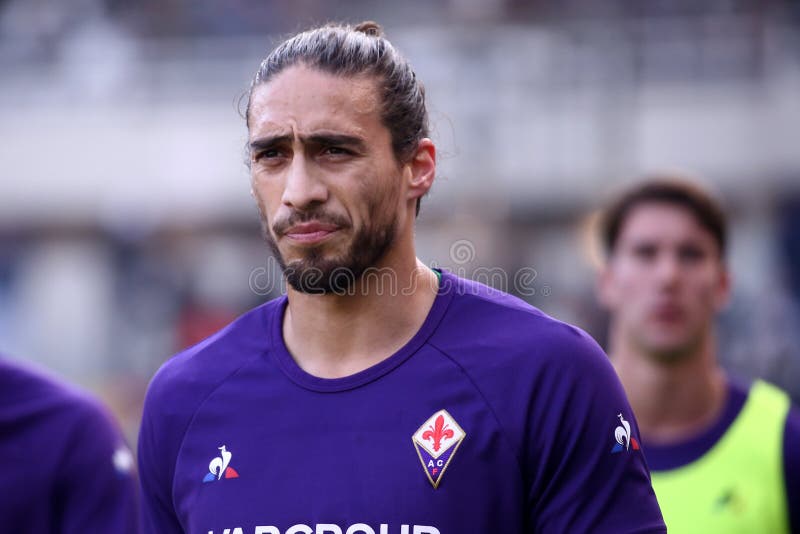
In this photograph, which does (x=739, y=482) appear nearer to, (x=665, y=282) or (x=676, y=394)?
(x=676, y=394)

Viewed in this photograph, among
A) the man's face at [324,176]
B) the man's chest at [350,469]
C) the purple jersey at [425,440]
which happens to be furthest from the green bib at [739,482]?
the man's face at [324,176]

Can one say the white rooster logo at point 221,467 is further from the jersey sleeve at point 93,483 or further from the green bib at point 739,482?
the green bib at point 739,482

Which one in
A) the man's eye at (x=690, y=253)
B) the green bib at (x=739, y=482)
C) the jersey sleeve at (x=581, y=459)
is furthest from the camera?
the man's eye at (x=690, y=253)

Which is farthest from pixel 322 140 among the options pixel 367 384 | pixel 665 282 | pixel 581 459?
pixel 665 282

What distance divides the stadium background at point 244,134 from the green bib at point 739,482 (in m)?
11.6

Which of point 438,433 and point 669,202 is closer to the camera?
point 438,433

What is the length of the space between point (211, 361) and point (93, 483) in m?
1.00

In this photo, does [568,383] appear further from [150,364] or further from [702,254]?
[150,364]

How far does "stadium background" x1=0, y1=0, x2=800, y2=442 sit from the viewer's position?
17.8m

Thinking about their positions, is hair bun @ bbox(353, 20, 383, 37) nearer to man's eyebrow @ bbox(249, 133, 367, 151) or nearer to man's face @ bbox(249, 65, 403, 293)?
man's face @ bbox(249, 65, 403, 293)

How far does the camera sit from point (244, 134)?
1752cm

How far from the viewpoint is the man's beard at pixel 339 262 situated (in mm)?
3072

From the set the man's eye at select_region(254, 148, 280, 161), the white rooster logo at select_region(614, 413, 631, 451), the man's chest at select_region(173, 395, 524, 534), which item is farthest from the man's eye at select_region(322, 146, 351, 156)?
the white rooster logo at select_region(614, 413, 631, 451)

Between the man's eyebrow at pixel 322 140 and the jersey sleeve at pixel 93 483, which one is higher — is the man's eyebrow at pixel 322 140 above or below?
above
